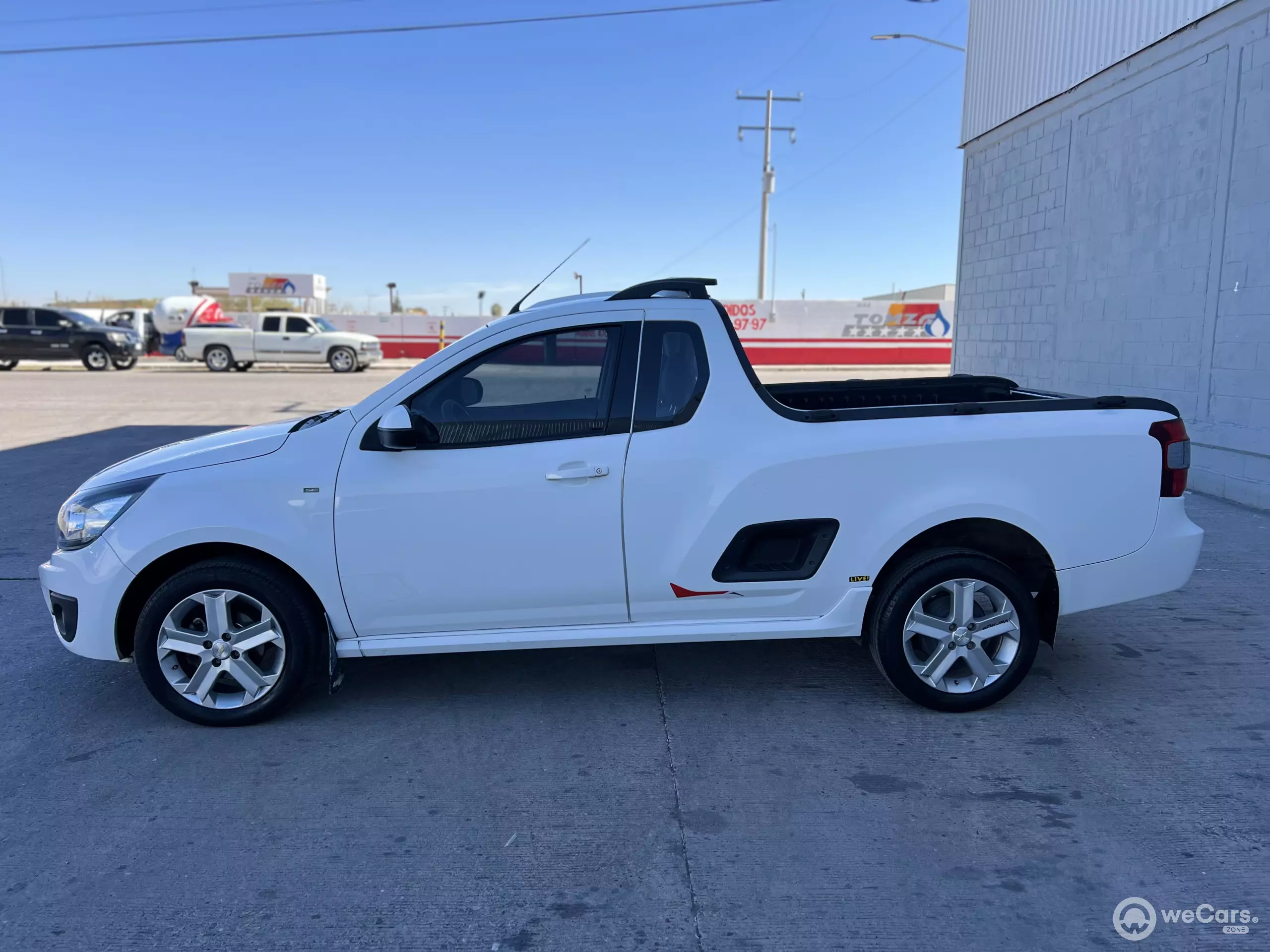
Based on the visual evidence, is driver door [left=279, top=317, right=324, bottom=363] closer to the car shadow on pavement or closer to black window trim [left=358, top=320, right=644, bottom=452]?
the car shadow on pavement

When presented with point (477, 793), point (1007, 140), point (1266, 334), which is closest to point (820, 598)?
point (477, 793)

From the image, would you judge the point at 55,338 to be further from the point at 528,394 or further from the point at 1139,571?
the point at 1139,571

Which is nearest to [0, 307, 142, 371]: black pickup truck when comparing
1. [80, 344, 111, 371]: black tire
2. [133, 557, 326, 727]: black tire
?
[80, 344, 111, 371]: black tire

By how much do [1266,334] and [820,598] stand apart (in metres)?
6.46

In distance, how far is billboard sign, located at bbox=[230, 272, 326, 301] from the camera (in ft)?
148

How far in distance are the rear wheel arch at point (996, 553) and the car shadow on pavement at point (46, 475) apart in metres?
5.71

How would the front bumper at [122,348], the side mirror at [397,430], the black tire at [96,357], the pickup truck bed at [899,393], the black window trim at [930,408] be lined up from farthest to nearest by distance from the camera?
the front bumper at [122,348] < the black tire at [96,357] < the pickup truck bed at [899,393] < the black window trim at [930,408] < the side mirror at [397,430]

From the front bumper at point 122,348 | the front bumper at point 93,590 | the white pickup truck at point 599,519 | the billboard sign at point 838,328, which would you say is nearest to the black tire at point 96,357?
the front bumper at point 122,348

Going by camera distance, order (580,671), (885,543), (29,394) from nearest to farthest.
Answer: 1. (885,543)
2. (580,671)
3. (29,394)

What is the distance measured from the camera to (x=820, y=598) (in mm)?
→ 4070

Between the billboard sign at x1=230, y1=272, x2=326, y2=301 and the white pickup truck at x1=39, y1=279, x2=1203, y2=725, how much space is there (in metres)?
44.4

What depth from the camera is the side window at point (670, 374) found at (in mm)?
3953

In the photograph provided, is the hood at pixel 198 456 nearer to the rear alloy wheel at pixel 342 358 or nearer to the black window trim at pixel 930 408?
the black window trim at pixel 930 408

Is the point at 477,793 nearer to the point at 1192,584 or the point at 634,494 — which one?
the point at 634,494
